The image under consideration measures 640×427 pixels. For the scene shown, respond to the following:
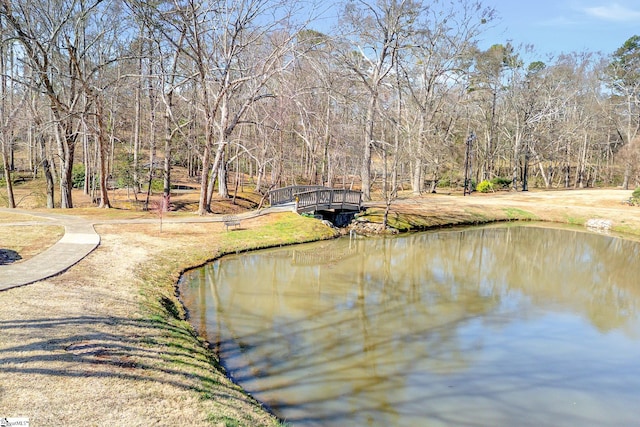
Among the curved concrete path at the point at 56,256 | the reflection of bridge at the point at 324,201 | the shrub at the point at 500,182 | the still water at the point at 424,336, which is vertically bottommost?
the still water at the point at 424,336

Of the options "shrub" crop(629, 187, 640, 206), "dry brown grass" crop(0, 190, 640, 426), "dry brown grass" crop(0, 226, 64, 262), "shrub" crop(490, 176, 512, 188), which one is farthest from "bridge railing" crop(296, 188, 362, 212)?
"shrub" crop(490, 176, 512, 188)

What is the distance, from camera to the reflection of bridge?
21.6 metres

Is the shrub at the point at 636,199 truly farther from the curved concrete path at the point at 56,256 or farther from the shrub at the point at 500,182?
the curved concrete path at the point at 56,256

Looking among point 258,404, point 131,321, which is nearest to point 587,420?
point 258,404

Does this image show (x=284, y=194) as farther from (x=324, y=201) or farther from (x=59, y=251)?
(x=59, y=251)

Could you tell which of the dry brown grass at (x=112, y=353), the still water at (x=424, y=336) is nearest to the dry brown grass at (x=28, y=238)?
the dry brown grass at (x=112, y=353)

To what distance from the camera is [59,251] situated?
11938 millimetres

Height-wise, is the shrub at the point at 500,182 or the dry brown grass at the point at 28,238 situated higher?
the shrub at the point at 500,182

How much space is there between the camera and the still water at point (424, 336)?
669 centimetres

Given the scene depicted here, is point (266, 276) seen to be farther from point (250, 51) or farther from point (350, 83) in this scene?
point (350, 83)

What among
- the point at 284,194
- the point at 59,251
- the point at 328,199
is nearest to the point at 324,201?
the point at 328,199

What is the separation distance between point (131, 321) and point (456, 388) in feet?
19.3

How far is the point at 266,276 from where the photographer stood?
13.6 meters

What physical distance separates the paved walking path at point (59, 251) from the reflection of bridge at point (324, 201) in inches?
165
